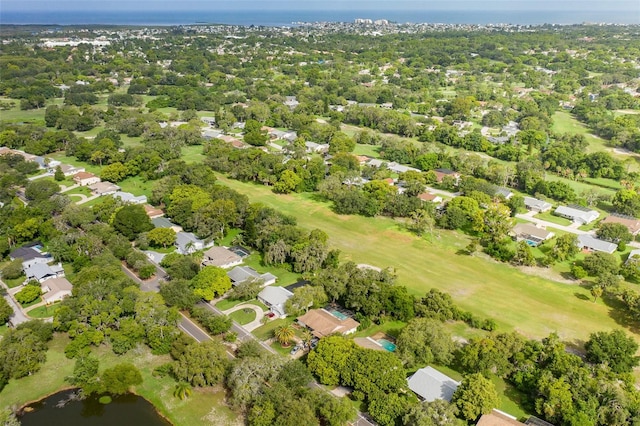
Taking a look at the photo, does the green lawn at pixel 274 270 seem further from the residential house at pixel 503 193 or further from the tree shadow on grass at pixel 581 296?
the residential house at pixel 503 193

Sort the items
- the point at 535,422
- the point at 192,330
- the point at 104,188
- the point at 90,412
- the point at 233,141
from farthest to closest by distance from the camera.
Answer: the point at 233,141, the point at 104,188, the point at 192,330, the point at 90,412, the point at 535,422

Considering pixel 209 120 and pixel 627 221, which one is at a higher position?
pixel 209 120

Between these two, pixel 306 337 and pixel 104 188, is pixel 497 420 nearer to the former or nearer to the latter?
pixel 306 337

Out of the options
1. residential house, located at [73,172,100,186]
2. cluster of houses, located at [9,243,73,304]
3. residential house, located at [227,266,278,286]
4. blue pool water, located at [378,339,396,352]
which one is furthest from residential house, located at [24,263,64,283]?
blue pool water, located at [378,339,396,352]

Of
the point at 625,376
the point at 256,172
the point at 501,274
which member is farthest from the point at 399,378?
the point at 256,172

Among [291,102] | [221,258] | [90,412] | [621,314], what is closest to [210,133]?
[291,102]

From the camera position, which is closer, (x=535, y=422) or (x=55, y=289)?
(x=535, y=422)

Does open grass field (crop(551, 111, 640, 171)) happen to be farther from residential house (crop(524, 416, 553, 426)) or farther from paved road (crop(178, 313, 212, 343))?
paved road (crop(178, 313, 212, 343))

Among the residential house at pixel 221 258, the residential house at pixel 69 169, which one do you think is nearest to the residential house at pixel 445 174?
the residential house at pixel 221 258
